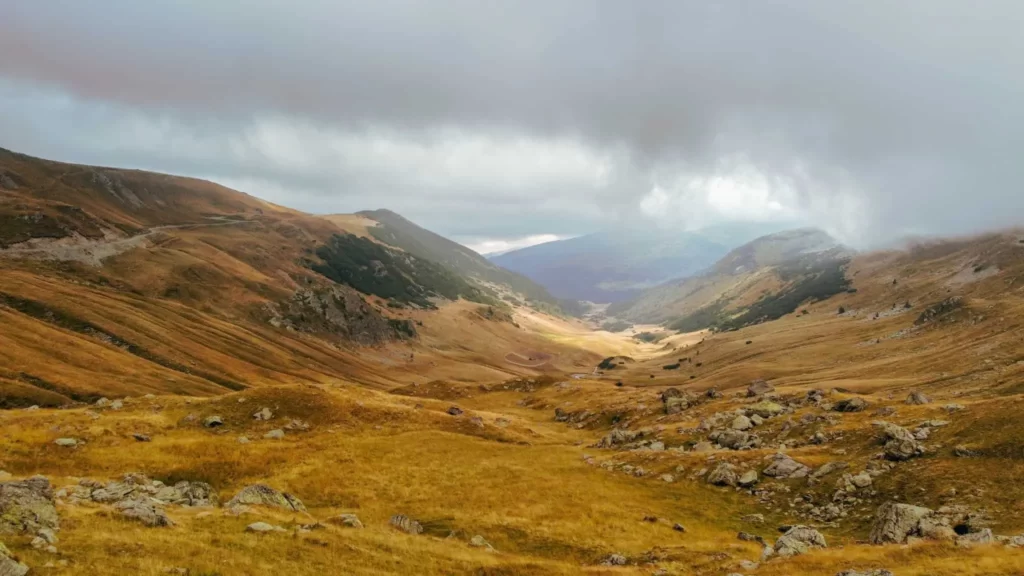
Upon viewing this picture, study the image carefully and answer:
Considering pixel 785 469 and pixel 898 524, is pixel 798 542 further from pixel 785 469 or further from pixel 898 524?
pixel 785 469

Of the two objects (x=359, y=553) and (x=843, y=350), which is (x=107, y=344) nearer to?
(x=359, y=553)

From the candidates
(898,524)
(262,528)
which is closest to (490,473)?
(262,528)

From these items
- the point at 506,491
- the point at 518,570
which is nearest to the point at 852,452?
the point at 506,491

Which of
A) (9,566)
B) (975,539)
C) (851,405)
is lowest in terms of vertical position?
(9,566)

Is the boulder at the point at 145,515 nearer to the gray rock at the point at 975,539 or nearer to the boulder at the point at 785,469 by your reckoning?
the gray rock at the point at 975,539

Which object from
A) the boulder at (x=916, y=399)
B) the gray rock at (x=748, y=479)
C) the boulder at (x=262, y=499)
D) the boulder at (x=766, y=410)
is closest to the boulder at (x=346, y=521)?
the boulder at (x=262, y=499)

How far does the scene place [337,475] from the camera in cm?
5003

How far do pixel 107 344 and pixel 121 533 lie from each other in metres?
103

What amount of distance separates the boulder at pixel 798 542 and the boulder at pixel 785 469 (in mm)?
13899

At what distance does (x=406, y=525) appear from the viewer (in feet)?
125

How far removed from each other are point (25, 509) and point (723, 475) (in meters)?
51.7

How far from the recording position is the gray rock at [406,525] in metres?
37.5

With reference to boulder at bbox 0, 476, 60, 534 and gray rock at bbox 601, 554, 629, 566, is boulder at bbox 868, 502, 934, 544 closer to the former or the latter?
gray rock at bbox 601, 554, 629, 566

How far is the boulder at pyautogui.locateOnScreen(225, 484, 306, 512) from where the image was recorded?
1364 inches
